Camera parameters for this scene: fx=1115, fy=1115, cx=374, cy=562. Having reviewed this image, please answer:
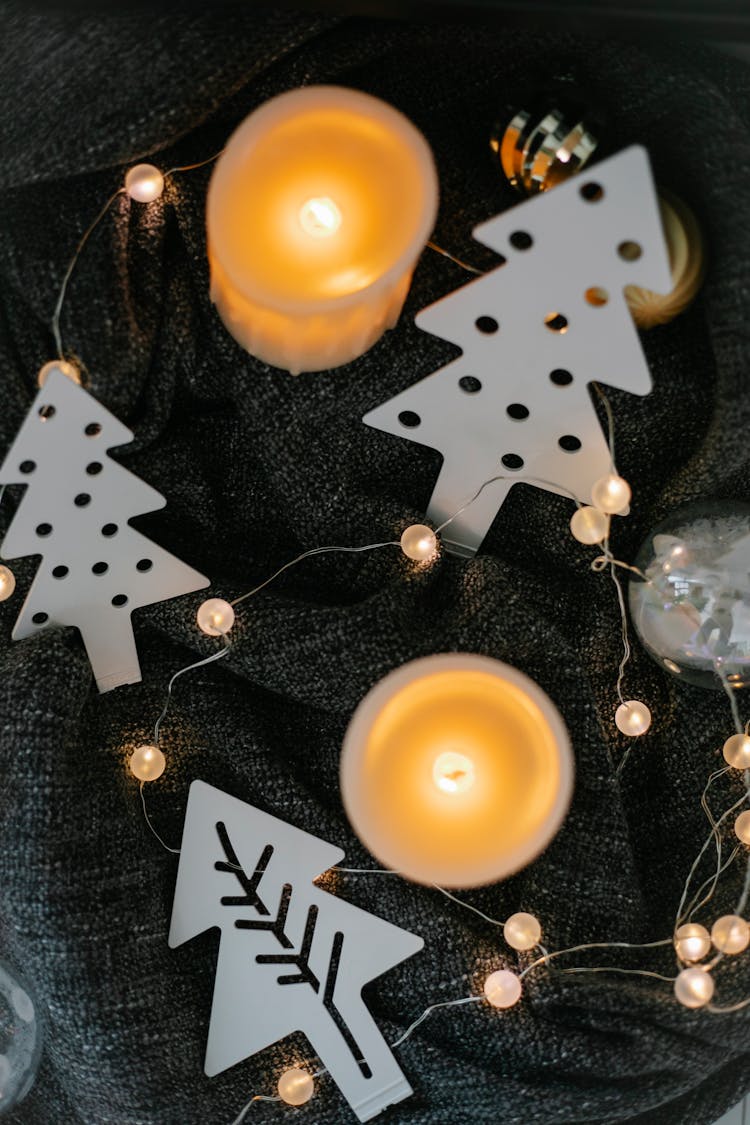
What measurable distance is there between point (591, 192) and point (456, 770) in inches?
14.9

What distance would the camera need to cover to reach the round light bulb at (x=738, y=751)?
833 mm

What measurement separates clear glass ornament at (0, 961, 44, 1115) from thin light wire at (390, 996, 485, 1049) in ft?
0.89

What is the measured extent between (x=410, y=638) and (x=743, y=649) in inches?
9.5

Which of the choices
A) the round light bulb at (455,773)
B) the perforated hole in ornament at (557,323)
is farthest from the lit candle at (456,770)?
the perforated hole in ornament at (557,323)

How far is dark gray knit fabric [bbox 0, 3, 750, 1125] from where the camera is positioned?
0.78 metres

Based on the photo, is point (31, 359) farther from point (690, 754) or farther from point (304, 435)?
point (690, 754)

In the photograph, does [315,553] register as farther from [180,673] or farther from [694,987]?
[694,987]

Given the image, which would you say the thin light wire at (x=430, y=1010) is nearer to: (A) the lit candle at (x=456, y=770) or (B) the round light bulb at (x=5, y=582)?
(A) the lit candle at (x=456, y=770)

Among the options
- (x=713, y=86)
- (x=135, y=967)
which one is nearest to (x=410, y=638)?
(x=135, y=967)

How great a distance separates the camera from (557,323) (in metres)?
0.77

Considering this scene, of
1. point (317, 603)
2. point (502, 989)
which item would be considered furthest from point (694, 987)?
point (317, 603)

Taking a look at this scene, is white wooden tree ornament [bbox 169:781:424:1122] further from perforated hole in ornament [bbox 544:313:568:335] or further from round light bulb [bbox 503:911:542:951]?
perforated hole in ornament [bbox 544:313:568:335]

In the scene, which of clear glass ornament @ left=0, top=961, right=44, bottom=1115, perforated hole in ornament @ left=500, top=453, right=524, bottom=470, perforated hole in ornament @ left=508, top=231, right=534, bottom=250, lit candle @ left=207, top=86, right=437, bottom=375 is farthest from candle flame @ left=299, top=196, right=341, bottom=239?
clear glass ornament @ left=0, top=961, right=44, bottom=1115

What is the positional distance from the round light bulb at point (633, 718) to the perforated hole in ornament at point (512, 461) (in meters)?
0.20
